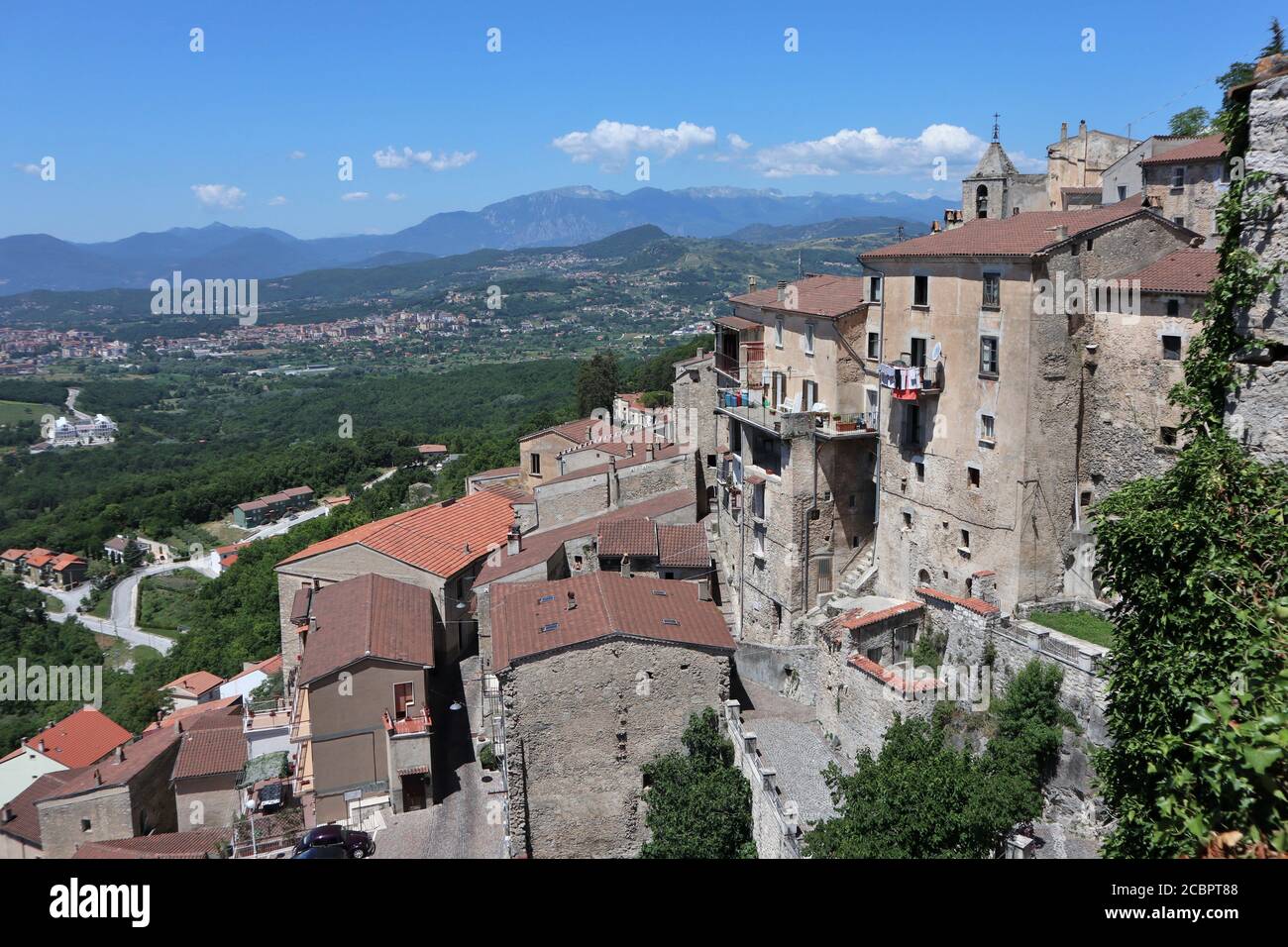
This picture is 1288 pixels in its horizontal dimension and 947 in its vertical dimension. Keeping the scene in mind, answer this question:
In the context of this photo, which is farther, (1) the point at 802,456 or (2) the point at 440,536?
(2) the point at 440,536

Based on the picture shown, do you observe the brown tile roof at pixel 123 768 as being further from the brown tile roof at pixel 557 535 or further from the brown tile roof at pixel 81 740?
the brown tile roof at pixel 557 535

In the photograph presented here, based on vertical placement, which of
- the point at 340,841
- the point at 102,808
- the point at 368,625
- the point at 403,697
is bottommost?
the point at 102,808

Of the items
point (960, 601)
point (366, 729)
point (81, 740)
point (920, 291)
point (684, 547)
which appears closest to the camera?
point (960, 601)

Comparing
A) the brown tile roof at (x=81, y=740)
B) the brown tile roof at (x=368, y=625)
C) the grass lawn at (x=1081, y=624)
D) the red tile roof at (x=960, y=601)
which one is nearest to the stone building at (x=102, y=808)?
the brown tile roof at (x=368, y=625)

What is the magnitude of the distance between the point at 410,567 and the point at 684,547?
1135 centimetres

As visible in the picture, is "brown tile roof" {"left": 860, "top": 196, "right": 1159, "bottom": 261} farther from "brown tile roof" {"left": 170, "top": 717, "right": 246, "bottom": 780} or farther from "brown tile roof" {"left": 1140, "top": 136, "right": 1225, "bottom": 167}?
"brown tile roof" {"left": 170, "top": 717, "right": 246, "bottom": 780}

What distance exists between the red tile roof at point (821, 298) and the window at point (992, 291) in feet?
20.5

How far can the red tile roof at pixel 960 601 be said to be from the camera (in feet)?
89.6

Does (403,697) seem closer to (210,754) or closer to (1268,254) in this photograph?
(210,754)

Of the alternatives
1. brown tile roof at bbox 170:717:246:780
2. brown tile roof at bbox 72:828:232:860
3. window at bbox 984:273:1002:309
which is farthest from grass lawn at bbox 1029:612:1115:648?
brown tile roof at bbox 170:717:246:780

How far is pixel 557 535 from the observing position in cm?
4000

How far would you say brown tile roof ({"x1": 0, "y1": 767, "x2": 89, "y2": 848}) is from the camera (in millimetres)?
37438

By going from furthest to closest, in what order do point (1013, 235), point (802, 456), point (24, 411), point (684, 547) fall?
1. point (24, 411)
2. point (684, 547)
3. point (802, 456)
4. point (1013, 235)

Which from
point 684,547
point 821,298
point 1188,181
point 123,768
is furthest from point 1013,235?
point 123,768
